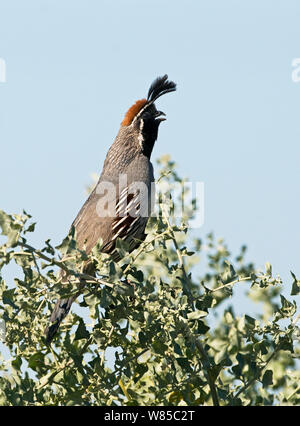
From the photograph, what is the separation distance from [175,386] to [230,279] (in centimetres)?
50

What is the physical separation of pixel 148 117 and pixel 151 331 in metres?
4.08

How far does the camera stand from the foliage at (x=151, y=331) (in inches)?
115

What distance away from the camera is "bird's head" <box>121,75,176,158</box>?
22.9 ft

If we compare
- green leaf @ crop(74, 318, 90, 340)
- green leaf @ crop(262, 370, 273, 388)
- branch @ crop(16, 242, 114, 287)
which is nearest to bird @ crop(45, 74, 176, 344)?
green leaf @ crop(74, 318, 90, 340)

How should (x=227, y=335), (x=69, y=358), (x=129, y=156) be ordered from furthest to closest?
(x=129, y=156) < (x=69, y=358) < (x=227, y=335)

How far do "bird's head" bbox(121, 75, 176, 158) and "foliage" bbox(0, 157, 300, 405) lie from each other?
10.9 feet

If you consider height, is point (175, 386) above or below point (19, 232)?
below

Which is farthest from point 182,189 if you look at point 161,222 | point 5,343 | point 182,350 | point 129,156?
point 129,156

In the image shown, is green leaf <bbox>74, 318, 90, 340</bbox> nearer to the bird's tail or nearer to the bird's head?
the bird's tail

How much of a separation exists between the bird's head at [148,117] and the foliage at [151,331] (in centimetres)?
333

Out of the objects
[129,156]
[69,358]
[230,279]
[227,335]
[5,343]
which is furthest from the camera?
[129,156]

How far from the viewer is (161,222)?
327cm
